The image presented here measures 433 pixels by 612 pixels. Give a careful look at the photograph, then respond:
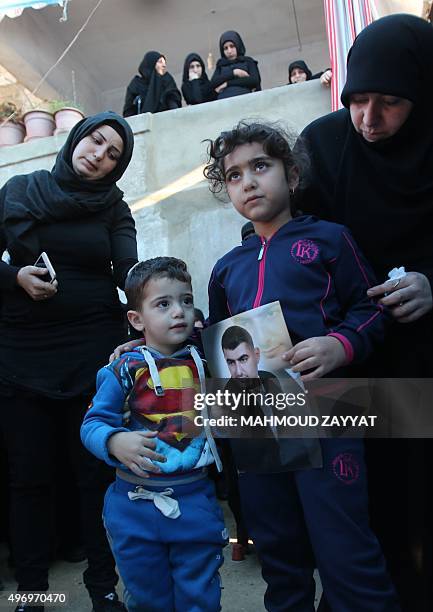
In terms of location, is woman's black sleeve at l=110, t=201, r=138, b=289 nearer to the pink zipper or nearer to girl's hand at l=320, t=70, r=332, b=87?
the pink zipper

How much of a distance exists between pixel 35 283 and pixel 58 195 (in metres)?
0.35

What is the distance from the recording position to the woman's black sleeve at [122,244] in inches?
85.9

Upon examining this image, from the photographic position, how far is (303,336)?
142 centimetres

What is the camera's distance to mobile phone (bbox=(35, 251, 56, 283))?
1963mm

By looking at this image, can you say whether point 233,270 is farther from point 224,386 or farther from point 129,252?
point 129,252

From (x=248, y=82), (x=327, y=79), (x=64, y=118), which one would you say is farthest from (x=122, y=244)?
(x=248, y=82)

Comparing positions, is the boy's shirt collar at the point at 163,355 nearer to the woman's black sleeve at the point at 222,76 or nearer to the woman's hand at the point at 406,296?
the woman's hand at the point at 406,296

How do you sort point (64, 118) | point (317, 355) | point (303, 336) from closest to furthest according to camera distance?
point (317, 355)
point (303, 336)
point (64, 118)

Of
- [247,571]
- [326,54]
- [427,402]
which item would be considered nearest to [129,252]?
[427,402]

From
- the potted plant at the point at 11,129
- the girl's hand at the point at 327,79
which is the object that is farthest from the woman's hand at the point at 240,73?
the potted plant at the point at 11,129

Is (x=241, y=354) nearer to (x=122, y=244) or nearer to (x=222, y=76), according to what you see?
(x=122, y=244)

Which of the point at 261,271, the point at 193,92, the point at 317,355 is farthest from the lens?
the point at 193,92

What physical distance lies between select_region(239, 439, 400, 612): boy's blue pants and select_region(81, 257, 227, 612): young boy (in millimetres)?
159

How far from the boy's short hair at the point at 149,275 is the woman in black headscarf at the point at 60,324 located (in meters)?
0.35
